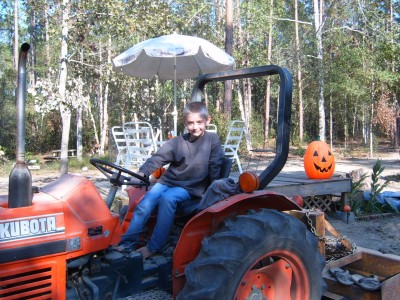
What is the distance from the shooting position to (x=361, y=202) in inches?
275

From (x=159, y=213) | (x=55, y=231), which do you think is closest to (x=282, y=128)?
(x=159, y=213)

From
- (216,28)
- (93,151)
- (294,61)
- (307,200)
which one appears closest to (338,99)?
(294,61)

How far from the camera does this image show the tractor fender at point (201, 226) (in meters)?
2.59

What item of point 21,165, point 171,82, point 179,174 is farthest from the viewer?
point 171,82

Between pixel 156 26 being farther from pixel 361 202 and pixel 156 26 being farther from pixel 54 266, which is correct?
pixel 54 266

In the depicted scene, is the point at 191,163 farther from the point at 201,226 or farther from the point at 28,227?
the point at 28,227

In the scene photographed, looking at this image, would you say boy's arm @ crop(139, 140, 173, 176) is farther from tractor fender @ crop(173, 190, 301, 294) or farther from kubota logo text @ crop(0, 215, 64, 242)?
kubota logo text @ crop(0, 215, 64, 242)

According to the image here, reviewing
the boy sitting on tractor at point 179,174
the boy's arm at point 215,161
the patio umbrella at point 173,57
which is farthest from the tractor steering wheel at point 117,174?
the patio umbrella at point 173,57

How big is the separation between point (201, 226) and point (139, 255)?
41 centimetres

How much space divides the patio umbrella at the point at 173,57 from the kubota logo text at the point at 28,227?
549cm

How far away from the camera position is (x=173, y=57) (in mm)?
8688

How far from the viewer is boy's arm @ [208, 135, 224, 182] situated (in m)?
3.21

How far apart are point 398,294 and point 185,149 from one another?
1.79m

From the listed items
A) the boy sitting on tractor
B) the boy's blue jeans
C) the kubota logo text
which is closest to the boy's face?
the boy sitting on tractor
